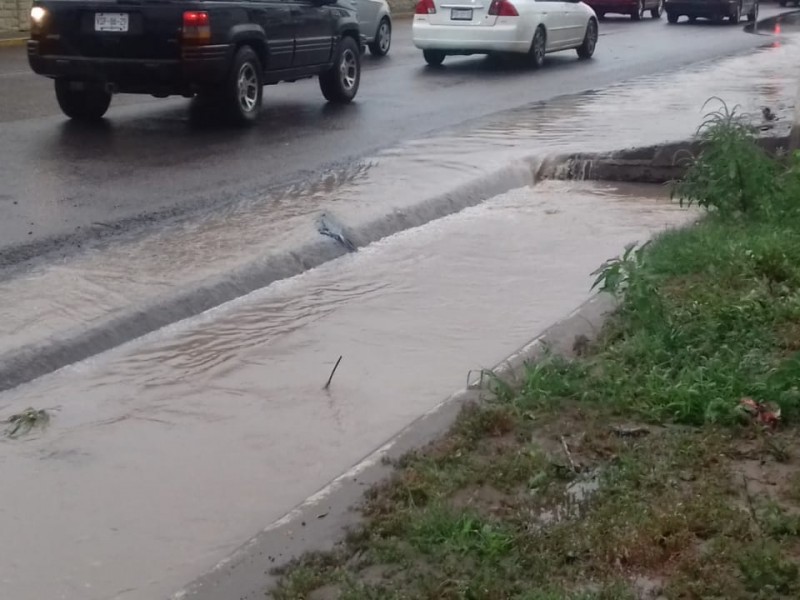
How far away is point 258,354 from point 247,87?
6760 millimetres

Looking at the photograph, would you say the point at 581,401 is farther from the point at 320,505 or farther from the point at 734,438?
the point at 320,505

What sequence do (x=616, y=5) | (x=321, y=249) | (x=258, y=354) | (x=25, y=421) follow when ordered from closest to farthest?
(x=25, y=421) < (x=258, y=354) < (x=321, y=249) < (x=616, y=5)

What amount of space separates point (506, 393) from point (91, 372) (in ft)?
6.77

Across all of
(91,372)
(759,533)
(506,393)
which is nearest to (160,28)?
(91,372)

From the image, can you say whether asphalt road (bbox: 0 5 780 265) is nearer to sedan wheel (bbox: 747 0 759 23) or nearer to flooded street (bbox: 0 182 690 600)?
flooded street (bbox: 0 182 690 600)

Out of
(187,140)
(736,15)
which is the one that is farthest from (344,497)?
(736,15)

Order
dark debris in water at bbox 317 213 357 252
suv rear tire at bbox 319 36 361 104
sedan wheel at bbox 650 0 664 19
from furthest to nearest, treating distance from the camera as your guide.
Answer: sedan wheel at bbox 650 0 664 19, suv rear tire at bbox 319 36 361 104, dark debris in water at bbox 317 213 357 252

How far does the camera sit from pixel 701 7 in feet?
111

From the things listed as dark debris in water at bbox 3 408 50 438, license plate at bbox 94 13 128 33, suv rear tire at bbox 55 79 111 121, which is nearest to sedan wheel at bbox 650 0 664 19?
suv rear tire at bbox 55 79 111 121

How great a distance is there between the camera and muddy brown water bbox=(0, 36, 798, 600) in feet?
14.4

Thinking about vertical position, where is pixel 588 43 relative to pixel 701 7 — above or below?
below

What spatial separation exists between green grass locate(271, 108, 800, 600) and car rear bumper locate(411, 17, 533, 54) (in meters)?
13.7

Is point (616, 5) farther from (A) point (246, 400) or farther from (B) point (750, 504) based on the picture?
(B) point (750, 504)

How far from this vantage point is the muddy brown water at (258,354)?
439 centimetres
